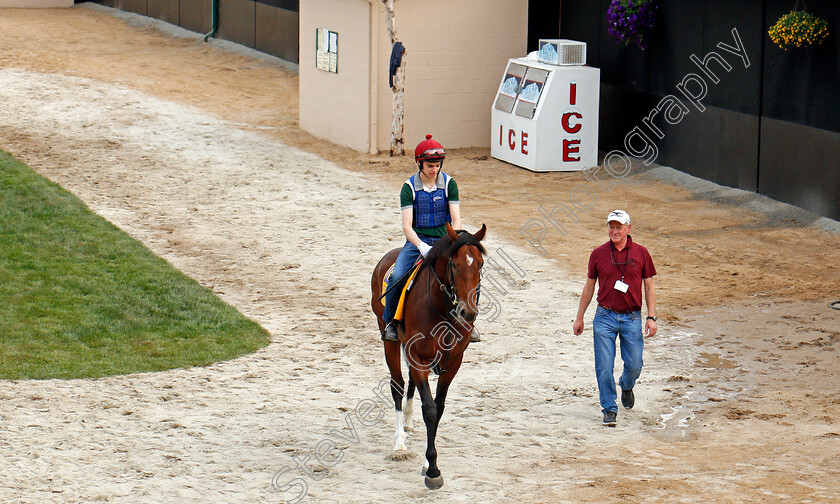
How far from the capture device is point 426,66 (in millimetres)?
22250

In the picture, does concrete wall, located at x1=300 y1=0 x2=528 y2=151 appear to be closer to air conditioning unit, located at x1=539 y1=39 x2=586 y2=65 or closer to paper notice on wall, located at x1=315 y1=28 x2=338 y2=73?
paper notice on wall, located at x1=315 y1=28 x2=338 y2=73

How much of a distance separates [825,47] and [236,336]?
9.96 metres

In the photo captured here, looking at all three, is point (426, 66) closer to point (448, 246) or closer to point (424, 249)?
point (424, 249)

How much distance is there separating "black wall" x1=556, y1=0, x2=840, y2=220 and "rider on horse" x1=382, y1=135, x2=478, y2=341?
31.1ft

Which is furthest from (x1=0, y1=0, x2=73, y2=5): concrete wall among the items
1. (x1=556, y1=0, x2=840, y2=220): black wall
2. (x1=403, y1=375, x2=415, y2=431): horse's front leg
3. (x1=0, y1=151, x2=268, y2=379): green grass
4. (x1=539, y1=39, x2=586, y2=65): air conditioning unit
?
(x1=403, y1=375, x2=415, y2=431): horse's front leg

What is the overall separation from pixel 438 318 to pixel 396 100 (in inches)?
548

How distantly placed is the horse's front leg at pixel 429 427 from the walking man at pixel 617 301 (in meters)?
1.68

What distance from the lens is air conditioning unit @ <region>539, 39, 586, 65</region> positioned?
20.3m

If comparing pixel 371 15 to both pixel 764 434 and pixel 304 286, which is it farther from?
pixel 764 434

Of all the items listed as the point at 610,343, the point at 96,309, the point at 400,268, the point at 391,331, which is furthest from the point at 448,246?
the point at 96,309

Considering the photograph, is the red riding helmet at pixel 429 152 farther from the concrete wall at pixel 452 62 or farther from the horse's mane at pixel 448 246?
the concrete wall at pixel 452 62

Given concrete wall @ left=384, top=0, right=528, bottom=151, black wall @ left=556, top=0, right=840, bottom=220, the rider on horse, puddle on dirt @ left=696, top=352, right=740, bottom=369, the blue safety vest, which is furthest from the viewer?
concrete wall @ left=384, top=0, right=528, bottom=151

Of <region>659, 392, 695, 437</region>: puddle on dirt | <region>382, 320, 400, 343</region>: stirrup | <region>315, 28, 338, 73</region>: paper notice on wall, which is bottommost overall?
<region>659, 392, 695, 437</region>: puddle on dirt

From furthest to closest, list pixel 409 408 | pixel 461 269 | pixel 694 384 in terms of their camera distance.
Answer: pixel 694 384, pixel 409 408, pixel 461 269
